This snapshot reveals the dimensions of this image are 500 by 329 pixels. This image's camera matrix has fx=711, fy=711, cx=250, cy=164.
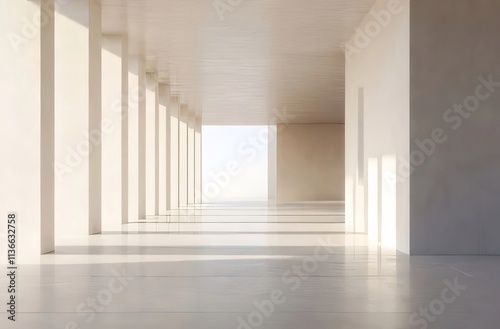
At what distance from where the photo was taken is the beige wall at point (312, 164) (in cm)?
3553

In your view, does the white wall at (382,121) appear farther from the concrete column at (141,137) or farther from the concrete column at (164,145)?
the concrete column at (164,145)

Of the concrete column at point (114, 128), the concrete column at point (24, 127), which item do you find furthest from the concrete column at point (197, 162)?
the concrete column at point (24, 127)

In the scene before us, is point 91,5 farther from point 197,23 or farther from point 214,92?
point 214,92

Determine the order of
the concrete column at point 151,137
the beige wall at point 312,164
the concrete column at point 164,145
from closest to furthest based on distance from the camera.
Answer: the concrete column at point 151,137, the concrete column at point 164,145, the beige wall at point 312,164

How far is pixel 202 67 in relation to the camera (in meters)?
19.6

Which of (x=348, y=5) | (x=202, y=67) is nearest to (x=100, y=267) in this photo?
(x=348, y=5)

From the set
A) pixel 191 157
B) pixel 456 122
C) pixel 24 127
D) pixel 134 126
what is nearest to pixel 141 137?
pixel 134 126

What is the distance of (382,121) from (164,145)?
1360cm

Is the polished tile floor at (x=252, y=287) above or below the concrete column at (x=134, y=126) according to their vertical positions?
below

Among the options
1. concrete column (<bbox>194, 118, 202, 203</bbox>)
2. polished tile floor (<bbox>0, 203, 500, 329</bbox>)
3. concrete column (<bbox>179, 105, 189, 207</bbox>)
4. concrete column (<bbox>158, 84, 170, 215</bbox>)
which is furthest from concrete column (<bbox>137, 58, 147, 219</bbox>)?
concrete column (<bbox>194, 118, 202, 203</bbox>)

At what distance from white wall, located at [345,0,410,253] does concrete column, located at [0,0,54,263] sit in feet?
16.8

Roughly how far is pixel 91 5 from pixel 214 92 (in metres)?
12.1

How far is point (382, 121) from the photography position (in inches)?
470

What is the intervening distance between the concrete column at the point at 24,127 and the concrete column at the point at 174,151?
1713 cm
